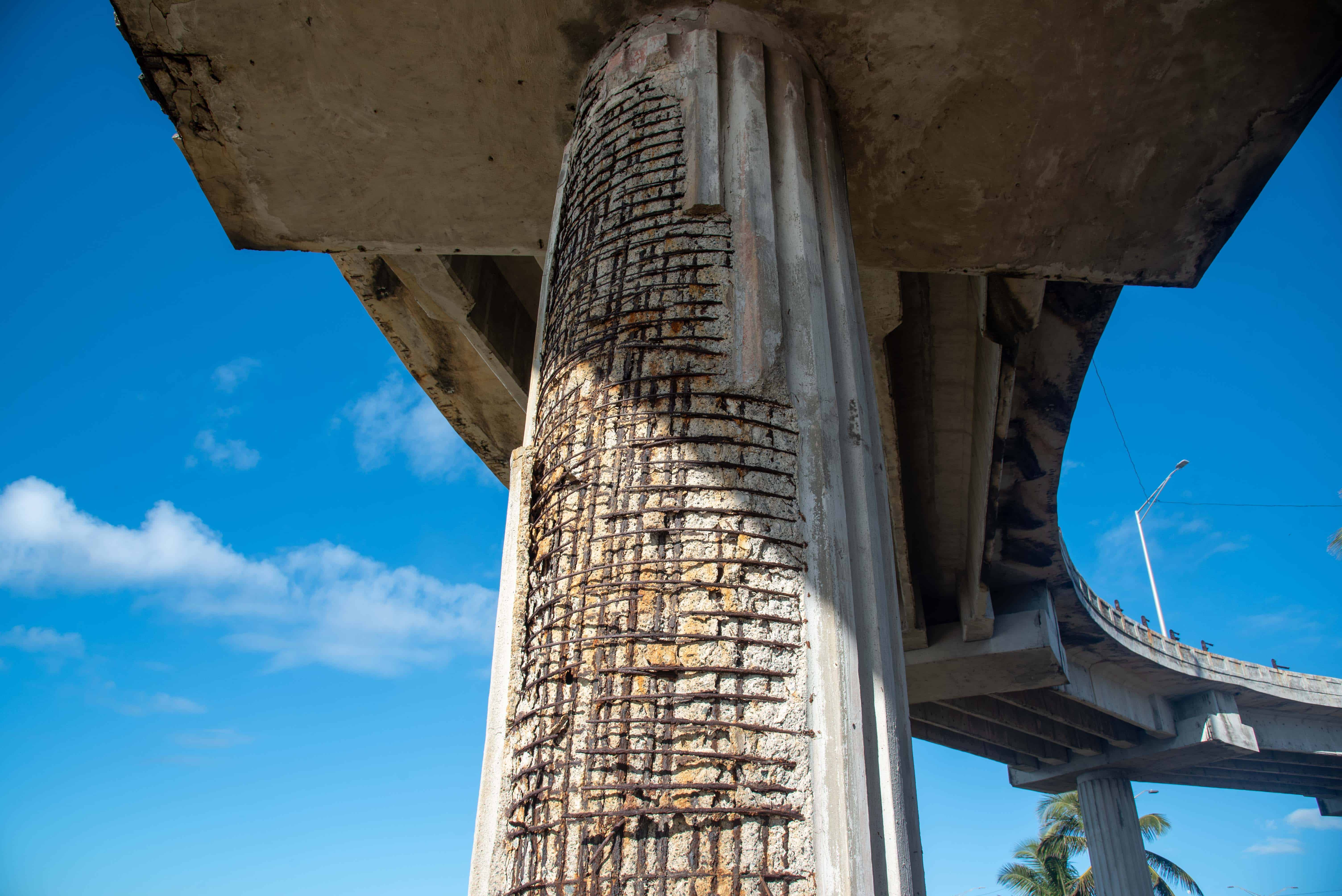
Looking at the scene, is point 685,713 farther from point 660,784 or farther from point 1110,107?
point 1110,107

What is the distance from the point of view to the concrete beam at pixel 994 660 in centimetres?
1260

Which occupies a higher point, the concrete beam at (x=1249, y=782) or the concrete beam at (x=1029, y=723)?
the concrete beam at (x=1029, y=723)

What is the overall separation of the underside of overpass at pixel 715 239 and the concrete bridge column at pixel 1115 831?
18.4m

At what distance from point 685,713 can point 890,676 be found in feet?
2.41

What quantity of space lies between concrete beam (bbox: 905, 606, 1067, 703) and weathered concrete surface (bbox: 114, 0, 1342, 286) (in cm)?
904

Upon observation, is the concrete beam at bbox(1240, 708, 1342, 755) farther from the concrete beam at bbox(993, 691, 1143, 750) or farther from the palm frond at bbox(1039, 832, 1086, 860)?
the palm frond at bbox(1039, 832, 1086, 860)

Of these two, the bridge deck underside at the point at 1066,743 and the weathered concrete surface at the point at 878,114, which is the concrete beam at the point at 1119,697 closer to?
the bridge deck underside at the point at 1066,743

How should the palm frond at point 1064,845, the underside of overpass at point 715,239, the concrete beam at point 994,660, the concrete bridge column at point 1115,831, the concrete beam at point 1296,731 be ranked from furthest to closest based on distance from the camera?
the palm frond at point 1064,845
the concrete bridge column at point 1115,831
the concrete beam at point 1296,731
the concrete beam at point 994,660
the underside of overpass at point 715,239

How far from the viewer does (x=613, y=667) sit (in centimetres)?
235

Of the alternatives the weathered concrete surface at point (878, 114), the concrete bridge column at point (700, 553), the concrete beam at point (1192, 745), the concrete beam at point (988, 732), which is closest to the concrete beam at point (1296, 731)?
the concrete beam at point (1192, 745)

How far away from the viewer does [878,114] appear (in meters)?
4.20

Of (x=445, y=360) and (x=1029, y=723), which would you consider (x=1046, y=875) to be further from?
(x=445, y=360)

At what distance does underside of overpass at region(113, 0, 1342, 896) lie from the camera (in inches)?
89.4

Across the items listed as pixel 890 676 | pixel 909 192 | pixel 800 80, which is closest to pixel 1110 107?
pixel 909 192
